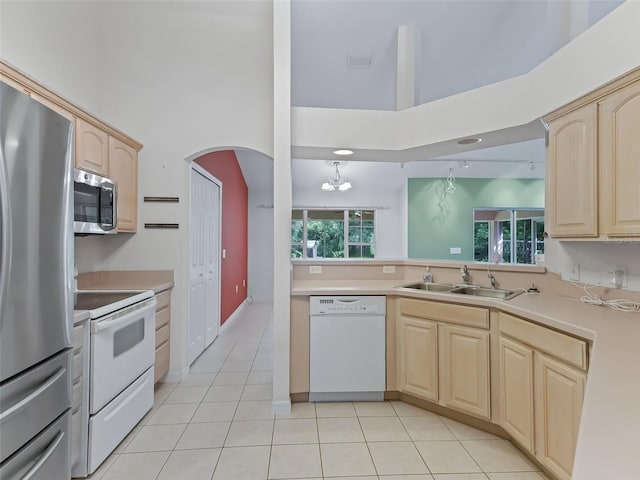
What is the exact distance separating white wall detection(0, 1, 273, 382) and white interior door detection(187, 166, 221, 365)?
293 mm

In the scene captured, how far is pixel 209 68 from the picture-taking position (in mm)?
3064

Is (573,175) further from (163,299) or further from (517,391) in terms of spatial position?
(163,299)

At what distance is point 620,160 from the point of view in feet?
5.33

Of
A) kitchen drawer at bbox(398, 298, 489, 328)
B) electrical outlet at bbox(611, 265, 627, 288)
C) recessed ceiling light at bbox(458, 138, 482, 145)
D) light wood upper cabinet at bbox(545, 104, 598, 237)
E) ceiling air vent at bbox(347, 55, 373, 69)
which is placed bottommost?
kitchen drawer at bbox(398, 298, 489, 328)

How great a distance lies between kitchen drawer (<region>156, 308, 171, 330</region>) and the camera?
2.70 metres

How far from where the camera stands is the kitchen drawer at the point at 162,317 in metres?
2.70

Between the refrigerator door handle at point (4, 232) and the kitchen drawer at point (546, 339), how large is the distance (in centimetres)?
228

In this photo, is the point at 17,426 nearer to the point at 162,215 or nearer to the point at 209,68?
the point at 162,215

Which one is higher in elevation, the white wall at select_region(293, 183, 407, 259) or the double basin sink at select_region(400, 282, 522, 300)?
Answer: the white wall at select_region(293, 183, 407, 259)

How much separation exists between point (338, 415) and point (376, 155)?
2.23 meters

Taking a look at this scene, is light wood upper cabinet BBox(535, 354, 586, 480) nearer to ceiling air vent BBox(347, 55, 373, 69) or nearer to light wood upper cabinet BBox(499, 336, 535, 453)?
light wood upper cabinet BBox(499, 336, 535, 453)

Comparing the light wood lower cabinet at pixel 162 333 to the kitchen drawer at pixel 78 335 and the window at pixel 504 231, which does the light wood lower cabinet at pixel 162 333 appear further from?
the window at pixel 504 231

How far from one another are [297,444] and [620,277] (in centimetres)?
225

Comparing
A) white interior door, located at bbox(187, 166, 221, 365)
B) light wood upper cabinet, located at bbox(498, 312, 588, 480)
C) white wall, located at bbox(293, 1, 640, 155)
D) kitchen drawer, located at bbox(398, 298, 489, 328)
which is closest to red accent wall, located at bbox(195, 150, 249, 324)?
white interior door, located at bbox(187, 166, 221, 365)
